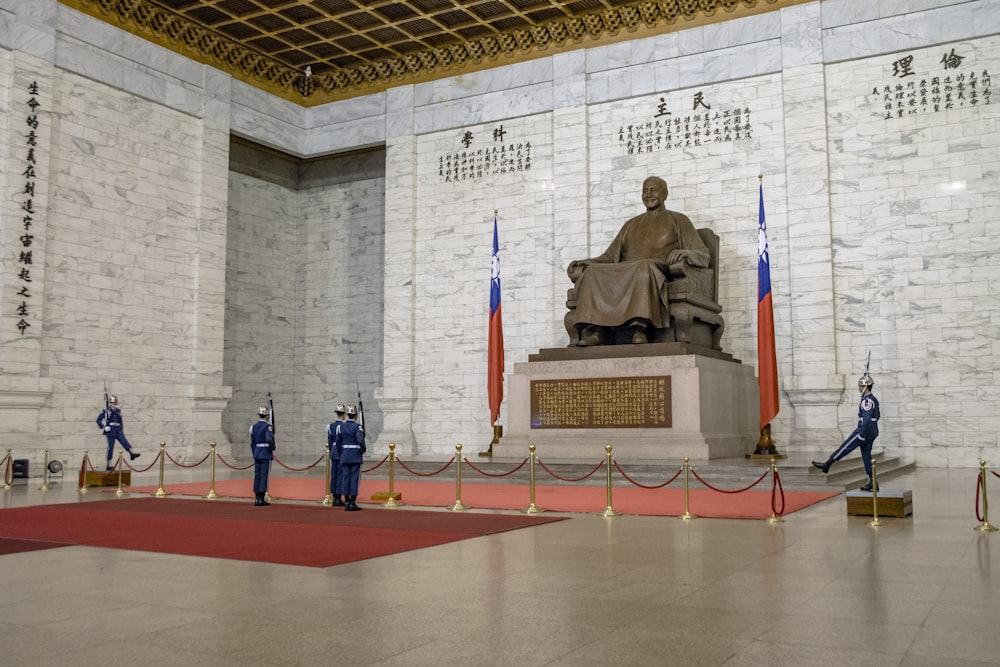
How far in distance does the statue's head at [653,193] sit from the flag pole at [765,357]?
3.80 feet

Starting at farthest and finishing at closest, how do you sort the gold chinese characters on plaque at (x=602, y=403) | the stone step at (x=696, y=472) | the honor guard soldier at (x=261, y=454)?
the gold chinese characters on plaque at (x=602, y=403), the stone step at (x=696, y=472), the honor guard soldier at (x=261, y=454)

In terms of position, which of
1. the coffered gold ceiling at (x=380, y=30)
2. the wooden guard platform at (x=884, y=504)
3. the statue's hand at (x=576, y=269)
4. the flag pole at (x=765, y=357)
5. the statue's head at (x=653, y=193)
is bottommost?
the wooden guard platform at (x=884, y=504)

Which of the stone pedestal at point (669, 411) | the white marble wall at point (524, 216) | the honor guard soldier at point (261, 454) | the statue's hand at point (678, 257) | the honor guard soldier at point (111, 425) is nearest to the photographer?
A: the honor guard soldier at point (261, 454)

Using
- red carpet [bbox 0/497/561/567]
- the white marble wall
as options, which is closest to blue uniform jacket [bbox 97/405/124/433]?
the white marble wall

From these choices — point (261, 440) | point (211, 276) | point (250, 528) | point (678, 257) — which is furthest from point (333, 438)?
point (211, 276)

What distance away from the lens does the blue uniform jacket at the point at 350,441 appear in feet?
22.5

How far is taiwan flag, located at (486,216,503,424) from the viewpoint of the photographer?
11.5m

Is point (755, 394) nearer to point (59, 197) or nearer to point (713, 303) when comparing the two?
point (713, 303)

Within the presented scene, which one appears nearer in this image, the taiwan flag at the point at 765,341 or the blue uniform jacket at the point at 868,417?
the blue uniform jacket at the point at 868,417

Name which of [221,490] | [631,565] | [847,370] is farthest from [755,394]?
[631,565]

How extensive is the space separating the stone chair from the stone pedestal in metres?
0.31

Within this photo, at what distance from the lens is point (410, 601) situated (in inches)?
137

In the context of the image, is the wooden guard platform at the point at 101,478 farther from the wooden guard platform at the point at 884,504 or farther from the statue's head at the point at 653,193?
the wooden guard platform at the point at 884,504

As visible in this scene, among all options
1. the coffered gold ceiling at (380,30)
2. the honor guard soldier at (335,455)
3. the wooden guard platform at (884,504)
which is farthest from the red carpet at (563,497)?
the coffered gold ceiling at (380,30)
